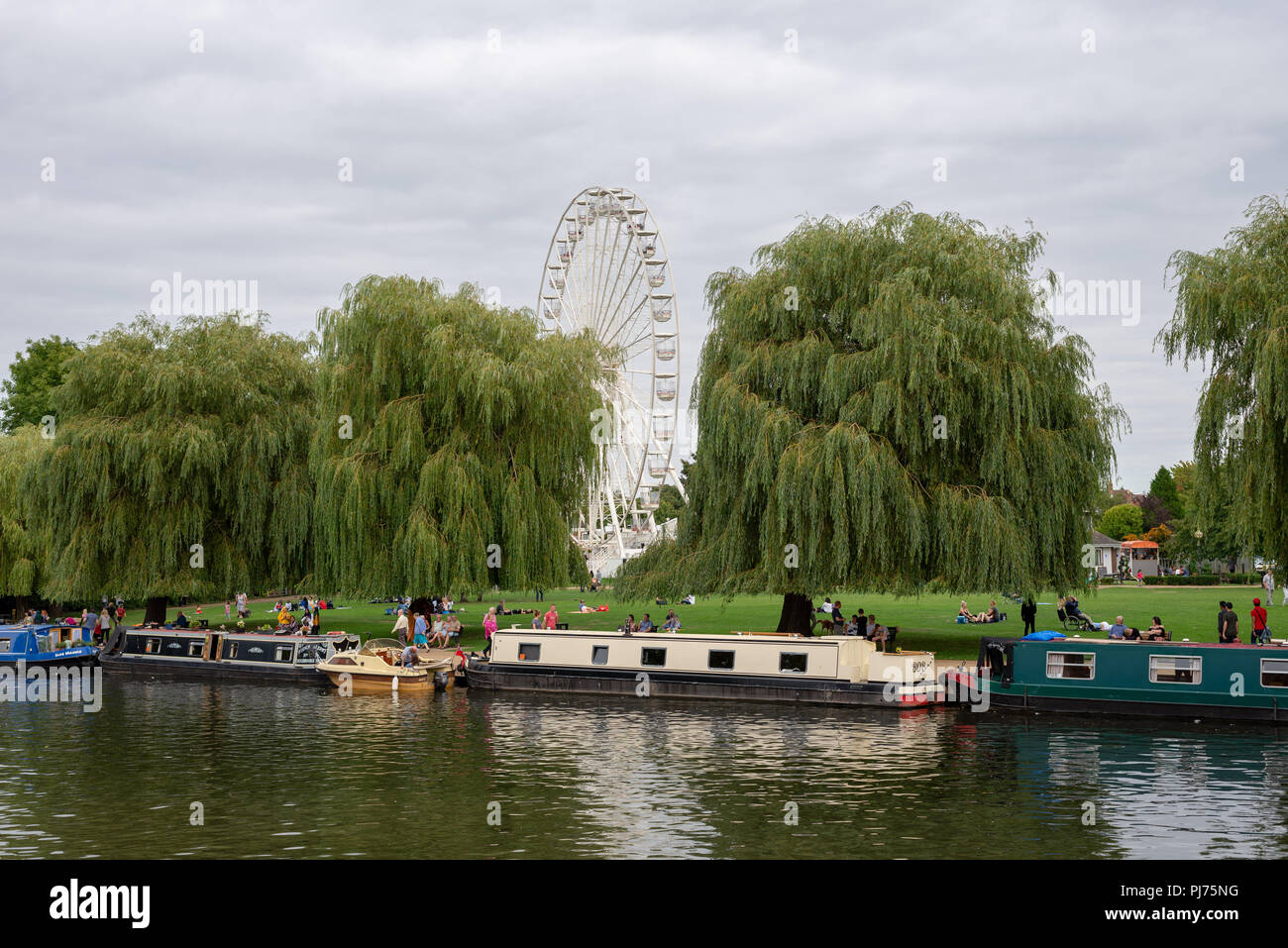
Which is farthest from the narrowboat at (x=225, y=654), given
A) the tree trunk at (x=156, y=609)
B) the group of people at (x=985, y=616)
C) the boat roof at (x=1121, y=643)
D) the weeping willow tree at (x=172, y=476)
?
the group of people at (x=985, y=616)

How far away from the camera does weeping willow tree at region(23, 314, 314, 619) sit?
52.6 meters

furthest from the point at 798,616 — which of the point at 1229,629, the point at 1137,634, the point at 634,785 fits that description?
the point at 634,785

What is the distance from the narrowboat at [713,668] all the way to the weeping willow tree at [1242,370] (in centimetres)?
968

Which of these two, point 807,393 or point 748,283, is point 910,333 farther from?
point 748,283

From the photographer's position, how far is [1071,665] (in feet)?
115

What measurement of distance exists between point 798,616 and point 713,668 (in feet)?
21.1

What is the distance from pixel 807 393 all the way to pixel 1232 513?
44.7 ft

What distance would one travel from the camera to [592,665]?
136 feet

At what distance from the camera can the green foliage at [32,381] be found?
93.9 meters

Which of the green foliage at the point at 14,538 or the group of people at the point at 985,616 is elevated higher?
the green foliage at the point at 14,538

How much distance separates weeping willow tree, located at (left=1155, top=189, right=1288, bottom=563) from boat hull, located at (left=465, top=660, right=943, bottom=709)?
10.0 meters

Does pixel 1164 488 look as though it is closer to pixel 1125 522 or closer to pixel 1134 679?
pixel 1125 522

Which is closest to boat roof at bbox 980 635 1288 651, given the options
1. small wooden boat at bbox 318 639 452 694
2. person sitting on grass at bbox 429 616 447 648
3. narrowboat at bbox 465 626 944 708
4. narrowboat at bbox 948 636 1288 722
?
narrowboat at bbox 948 636 1288 722

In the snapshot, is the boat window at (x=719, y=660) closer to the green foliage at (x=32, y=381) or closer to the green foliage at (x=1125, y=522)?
the green foliage at (x=32, y=381)
